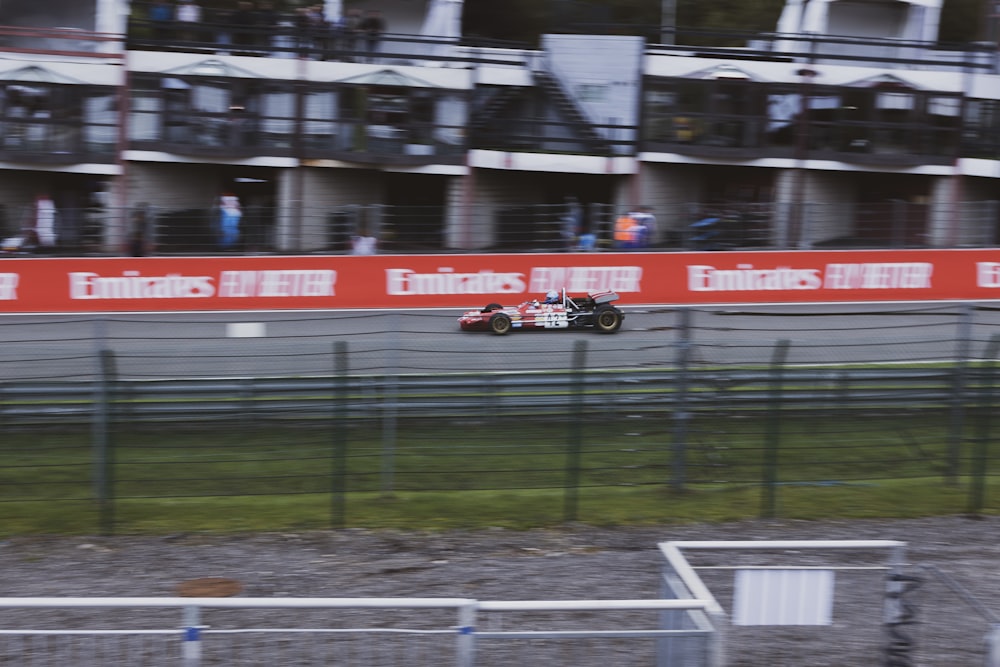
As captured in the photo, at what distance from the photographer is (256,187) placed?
26.2 meters

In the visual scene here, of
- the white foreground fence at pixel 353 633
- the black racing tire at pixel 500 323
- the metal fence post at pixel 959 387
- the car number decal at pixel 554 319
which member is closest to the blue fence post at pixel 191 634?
the white foreground fence at pixel 353 633

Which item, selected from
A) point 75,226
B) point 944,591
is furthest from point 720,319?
point 75,226

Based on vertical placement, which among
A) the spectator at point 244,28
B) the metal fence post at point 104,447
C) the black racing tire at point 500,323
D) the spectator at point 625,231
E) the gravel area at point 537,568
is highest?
the spectator at point 244,28

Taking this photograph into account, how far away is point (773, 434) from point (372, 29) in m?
19.7

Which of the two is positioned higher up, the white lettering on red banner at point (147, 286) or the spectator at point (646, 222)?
the spectator at point (646, 222)

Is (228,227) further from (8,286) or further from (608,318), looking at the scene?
(608,318)

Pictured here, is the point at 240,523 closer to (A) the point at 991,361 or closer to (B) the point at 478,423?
(B) the point at 478,423

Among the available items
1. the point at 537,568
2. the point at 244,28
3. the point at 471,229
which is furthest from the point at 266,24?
the point at 537,568

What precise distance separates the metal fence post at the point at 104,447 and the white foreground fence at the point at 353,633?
6.49 feet

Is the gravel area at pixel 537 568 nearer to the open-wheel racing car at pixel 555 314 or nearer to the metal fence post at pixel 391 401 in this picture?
the metal fence post at pixel 391 401

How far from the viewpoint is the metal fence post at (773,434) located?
9078 millimetres

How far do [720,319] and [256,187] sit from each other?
13846mm

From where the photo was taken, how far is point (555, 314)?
1803 centimetres

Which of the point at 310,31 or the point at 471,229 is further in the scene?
the point at 310,31
